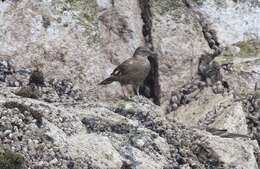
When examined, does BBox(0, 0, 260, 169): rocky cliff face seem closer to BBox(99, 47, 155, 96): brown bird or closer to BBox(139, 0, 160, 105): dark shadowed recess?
BBox(139, 0, 160, 105): dark shadowed recess

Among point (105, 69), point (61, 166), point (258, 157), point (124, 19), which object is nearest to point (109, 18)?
point (124, 19)

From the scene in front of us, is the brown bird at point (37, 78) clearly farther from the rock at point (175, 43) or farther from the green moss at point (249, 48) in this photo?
the green moss at point (249, 48)

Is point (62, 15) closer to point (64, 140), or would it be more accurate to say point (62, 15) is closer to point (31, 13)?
point (31, 13)

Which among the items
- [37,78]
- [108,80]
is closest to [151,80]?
[108,80]

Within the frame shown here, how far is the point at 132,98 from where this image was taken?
2375 cm

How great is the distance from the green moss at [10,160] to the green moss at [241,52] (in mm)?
13155

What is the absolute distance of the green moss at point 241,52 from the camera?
2733 centimetres

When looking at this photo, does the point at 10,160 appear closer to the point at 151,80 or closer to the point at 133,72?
the point at 133,72

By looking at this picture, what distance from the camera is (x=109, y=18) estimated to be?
93.7ft

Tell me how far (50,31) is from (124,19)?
3.31 m

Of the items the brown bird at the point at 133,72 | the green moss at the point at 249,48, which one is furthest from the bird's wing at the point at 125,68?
the green moss at the point at 249,48

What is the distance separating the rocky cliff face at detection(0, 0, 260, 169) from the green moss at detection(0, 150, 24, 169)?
44 millimetres

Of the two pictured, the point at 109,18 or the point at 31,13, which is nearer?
the point at 31,13

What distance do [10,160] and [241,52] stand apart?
47.7ft
